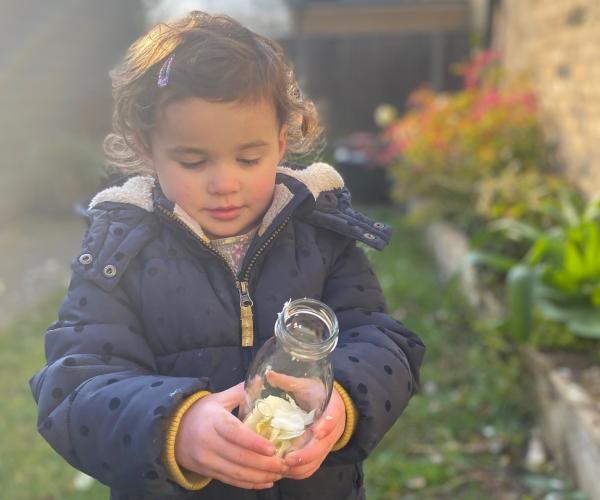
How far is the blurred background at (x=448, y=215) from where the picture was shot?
2891mm

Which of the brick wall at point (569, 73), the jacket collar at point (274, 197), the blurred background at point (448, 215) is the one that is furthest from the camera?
the brick wall at point (569, 73)

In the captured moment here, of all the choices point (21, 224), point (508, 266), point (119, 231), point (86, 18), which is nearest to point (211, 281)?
point (119, 231)

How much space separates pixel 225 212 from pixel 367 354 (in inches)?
12.4

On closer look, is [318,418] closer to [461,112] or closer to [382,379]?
[382,379]

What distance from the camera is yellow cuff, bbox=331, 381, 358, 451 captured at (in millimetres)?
1092

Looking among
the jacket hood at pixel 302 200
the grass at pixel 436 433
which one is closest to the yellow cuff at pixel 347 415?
the jacket hood at pixel 302 200

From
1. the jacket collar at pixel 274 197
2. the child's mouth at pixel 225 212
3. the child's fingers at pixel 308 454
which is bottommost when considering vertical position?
the child's fingers at pixel 308 454

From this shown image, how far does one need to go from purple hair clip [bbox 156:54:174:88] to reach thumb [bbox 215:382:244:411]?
460mm

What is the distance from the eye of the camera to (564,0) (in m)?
5.06

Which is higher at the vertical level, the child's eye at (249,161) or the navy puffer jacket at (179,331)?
the child's eye at (249,161)

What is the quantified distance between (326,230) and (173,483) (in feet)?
1.68

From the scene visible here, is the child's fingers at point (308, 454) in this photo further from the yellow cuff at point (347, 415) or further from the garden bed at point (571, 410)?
the garden bed at point (571, 410)

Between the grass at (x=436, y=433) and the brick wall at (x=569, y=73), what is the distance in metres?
1.29

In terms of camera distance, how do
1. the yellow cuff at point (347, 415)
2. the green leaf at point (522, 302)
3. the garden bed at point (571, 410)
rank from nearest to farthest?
the yellow cuff at point (347, 415) < the garden bed at point (571, 410) < the green leaf at point (522, 302)
